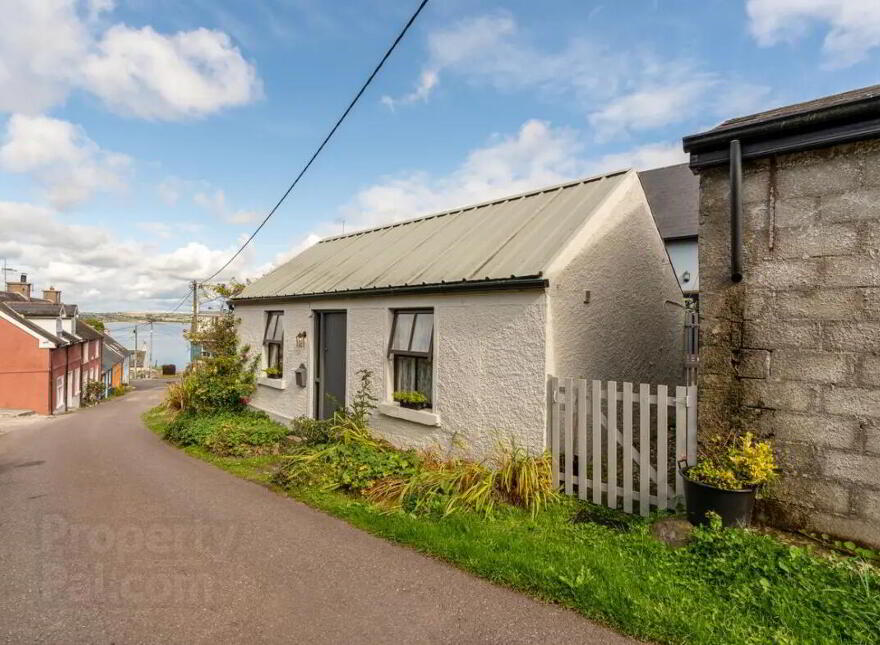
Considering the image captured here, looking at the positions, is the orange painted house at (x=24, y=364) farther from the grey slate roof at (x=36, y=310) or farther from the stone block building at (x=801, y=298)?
the stone block building at (x=801, y=298)

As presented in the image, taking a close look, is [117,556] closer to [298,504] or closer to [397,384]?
[298,504]

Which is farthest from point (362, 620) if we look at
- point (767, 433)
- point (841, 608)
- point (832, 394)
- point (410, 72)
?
point (410, 72)

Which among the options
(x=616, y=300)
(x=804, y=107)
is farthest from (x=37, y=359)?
(x=804, y=107)

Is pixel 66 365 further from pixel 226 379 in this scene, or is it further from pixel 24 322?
pixel 226 379

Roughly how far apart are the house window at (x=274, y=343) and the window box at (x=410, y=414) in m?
4.31

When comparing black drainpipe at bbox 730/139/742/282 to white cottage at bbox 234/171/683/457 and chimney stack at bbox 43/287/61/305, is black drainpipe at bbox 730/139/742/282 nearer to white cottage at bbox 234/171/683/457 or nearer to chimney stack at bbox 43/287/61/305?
white cottage at bbox 234/171/683/457

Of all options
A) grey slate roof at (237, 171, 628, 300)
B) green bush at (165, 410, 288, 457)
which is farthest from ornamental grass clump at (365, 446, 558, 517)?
green bush at (165, 410, 288, 457)

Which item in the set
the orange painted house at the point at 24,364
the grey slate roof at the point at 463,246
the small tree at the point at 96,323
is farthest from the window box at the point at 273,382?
the small tree at the point at 96,323

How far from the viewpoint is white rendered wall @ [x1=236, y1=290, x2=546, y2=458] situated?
6008 mm

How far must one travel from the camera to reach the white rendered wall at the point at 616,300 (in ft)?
20.6

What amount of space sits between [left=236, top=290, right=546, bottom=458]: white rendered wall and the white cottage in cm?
2

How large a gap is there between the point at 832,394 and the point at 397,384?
594 cm

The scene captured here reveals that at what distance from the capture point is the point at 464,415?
677 centimetres

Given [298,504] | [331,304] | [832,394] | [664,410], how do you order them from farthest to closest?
[331,304] < [298,504] < [664,410] < [832,394]
